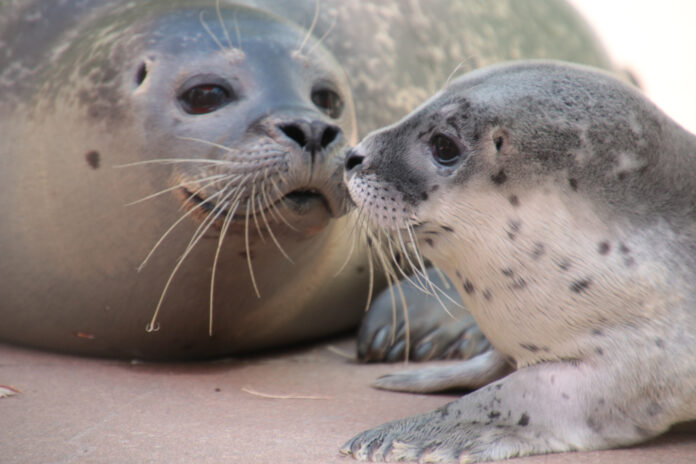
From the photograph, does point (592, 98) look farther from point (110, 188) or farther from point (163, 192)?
point (110, 188)

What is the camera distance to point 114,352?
3.56m

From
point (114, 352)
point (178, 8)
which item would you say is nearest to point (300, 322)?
point (114, 352)

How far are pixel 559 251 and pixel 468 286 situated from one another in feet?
0.95

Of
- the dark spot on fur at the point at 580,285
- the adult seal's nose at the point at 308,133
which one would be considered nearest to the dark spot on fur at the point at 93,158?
the adult seal's nose at the point at 308,133

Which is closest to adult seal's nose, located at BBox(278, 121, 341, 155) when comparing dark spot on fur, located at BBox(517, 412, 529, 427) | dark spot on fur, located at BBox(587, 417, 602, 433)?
dark spot on fur, located at BBox(517, 412, 529, 427)

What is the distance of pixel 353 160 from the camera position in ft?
8.71

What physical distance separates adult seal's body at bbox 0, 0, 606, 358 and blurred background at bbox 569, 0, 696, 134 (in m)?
5.29

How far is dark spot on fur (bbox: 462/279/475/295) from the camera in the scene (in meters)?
2.53

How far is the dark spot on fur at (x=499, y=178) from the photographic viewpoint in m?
2.41

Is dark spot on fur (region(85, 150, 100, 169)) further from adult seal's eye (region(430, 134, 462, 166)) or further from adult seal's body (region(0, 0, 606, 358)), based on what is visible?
adult seal's eye (region(430, 134, 462, 166))

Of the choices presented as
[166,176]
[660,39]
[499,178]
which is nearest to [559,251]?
[499,178]

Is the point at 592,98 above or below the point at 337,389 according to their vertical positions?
above

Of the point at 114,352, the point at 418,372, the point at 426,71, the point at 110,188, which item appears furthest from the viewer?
the point at 426,71

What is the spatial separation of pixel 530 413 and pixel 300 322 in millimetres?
1705
